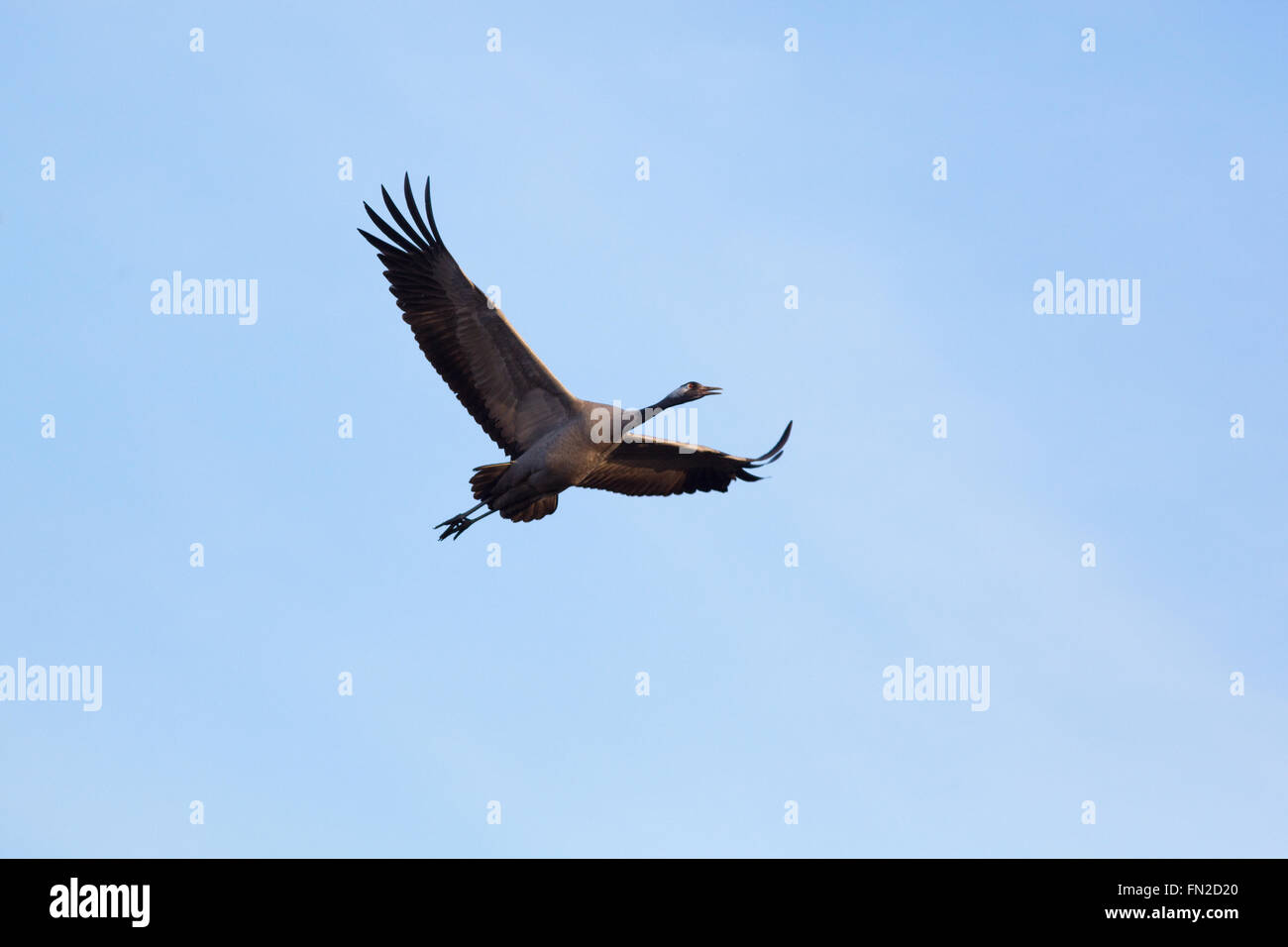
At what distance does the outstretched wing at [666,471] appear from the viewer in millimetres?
20328

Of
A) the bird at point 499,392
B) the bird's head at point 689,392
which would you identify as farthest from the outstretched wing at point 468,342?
the bird's head at point 689,392

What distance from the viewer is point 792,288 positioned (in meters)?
21.8

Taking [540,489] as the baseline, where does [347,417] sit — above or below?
above

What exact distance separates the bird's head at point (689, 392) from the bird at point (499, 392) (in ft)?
0.04

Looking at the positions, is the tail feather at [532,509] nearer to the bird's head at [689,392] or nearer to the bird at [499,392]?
the bird at [499,392]

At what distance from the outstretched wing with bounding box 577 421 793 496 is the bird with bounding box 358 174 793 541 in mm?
756

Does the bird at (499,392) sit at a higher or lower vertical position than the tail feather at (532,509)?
higher

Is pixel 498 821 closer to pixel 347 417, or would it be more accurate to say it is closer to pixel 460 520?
pixel 460 520

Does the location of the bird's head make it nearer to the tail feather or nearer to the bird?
the bird

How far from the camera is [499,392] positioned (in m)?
19.2

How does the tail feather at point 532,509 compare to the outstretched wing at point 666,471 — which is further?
the outstretched wing at point 666,471

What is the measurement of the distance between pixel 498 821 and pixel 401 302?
24.0ft
